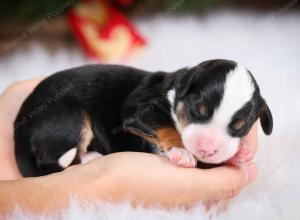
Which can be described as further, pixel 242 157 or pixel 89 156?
pixel 89 156

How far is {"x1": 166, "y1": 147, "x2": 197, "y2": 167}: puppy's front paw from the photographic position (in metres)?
2.15

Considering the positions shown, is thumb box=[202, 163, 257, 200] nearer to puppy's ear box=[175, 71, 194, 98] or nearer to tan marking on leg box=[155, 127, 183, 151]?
tan marking on leg box=[155, 127, 183, 151]

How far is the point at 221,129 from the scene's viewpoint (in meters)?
2.08

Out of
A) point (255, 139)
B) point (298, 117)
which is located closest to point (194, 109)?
point (255, 139)

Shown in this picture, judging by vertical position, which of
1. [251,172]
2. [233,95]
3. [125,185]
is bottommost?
[251,172]

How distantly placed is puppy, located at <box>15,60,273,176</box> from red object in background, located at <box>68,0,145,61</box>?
1.64 metres

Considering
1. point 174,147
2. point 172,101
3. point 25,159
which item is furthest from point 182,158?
point 25,159

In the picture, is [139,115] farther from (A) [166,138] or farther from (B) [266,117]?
(B) [266,117]

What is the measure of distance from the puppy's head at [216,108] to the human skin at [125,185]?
10 centimetres

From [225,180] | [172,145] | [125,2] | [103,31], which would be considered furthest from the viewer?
[125,2]

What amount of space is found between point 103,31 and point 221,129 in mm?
2502

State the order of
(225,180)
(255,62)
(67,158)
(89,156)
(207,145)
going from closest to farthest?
(207,145), (225,180), (67,158), (89,156), (255,62)

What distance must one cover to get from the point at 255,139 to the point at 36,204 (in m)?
0.97

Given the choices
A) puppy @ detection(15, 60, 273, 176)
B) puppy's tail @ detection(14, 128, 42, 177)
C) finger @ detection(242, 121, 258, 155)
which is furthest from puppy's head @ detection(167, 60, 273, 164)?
puppy's tail @ detection(14, 128, 42, 177)
